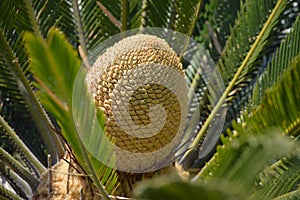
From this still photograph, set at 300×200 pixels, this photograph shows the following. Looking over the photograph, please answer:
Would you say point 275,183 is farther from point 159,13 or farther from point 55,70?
point 159,13

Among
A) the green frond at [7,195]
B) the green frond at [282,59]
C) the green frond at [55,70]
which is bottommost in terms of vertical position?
the green frond at [7,195]

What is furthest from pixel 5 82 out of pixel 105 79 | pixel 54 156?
pixel 105 79

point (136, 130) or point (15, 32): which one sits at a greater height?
point (15, 32)

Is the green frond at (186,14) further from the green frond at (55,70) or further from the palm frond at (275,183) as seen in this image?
the green frond at (55,70)

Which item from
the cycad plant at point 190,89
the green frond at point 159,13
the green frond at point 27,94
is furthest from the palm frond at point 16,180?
the green frond at point 159,13

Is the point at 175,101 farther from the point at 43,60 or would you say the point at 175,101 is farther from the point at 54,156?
the point at 43,60

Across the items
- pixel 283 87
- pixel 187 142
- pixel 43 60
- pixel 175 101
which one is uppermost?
pixel 43 60

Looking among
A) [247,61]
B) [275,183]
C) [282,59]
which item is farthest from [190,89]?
[275,183]

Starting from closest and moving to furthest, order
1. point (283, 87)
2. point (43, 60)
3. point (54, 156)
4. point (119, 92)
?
point (43, 60) → point (283, 87) → point (119, 92) → point (54, 156)
